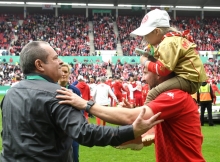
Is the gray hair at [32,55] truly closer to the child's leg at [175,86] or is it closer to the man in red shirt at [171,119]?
the man in red shirt at [171,119]

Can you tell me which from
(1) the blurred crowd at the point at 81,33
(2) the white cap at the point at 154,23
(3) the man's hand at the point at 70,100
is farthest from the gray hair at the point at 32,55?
(1) the blurred crowd at the point at 81,33

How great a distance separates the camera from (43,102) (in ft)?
7.84

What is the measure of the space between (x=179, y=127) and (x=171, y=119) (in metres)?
0.10

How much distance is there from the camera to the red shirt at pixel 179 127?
2.72 metres

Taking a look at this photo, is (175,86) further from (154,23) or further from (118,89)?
(118,89)

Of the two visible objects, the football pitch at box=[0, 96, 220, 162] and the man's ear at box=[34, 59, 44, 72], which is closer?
the man's ear at box=[34, 59, 44, 72]

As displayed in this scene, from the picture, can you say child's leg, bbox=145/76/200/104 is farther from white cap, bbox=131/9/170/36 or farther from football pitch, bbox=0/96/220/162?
football pitch, bbox=0/96/220/162

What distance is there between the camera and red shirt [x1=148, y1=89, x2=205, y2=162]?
2.72m

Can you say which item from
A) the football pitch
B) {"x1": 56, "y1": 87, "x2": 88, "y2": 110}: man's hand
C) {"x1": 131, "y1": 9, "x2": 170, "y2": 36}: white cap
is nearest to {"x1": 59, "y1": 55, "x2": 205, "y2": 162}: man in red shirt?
{"x1": 56, "y1": 87, "x2": 88, "y2": 110}: man's hand

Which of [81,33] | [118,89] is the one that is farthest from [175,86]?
[81,33]

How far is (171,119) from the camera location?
9.17 ft

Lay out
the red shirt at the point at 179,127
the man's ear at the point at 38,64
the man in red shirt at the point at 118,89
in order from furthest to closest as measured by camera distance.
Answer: the man in red shirt at the point at 118,89 < the red shirt at the point at 179,127 < the man's ear at the point at 38,64

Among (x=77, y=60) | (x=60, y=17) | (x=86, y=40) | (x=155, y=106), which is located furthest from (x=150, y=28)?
(x=60, y=17)

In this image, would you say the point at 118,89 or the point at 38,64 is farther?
the point at 118,89
